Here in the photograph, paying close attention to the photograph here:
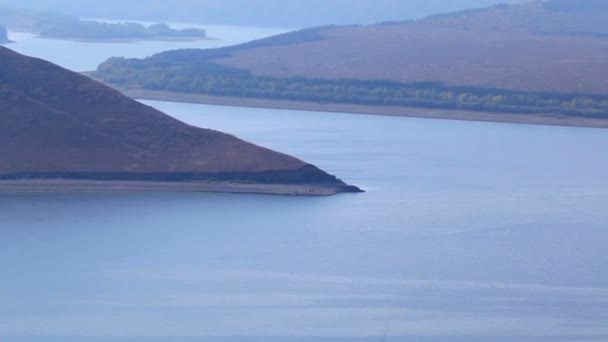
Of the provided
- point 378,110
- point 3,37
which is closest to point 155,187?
point 378,110

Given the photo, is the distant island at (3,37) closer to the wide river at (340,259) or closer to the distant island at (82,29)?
the distant island at (82,29)

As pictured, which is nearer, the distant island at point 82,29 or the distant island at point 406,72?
the distant island at point 406,72

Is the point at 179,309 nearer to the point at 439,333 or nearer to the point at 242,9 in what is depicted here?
the point at 439,333

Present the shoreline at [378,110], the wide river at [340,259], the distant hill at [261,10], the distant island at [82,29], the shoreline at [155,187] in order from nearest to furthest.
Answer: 1. the wide river at [340,259]
2. the shoreline at [155,187]
3. the shoreline at [378,110]
4. the distant island at [82,29]
5. the distant hill at [261,10]

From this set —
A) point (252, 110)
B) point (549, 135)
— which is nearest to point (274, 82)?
point (252, 110)

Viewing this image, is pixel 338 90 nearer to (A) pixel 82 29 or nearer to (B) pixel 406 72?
(B) pixel 406 72

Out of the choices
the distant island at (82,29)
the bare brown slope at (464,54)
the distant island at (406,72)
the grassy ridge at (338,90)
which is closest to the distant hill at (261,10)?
the distant island at (82,29)
